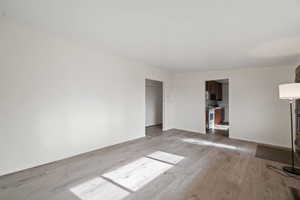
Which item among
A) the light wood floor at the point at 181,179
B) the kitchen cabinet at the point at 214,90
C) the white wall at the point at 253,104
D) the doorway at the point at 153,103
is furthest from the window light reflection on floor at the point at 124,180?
the kitchen cabinet at the point at 214,90

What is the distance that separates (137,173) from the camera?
7.89ft

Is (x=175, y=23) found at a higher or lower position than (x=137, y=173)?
higher

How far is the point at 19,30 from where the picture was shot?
2.29m

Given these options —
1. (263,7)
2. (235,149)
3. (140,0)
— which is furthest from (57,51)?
(235,149)

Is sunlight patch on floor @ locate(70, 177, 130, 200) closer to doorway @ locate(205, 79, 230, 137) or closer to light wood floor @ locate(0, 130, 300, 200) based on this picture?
light wood floor @ locate(0, 130, 300, 200)

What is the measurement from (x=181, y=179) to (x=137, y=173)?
70 cm

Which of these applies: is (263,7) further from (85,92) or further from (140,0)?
(85,92)

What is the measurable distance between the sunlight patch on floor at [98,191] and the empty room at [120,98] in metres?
0.01

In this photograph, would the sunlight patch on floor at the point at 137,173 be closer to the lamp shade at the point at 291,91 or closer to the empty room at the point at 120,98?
the empty room at the point at 120,98

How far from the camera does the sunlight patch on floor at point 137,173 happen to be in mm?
2119

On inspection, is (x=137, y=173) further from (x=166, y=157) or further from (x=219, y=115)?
(x=219, y=115)

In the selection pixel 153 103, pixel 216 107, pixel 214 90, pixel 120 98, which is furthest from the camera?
pixel 153 103

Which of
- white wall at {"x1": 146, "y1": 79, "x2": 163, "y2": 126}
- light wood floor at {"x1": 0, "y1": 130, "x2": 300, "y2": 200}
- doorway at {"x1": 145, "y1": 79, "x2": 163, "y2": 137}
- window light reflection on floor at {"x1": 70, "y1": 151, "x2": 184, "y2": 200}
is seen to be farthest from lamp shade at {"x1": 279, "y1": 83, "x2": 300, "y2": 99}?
white wall at {"x1": 146, "y1": 79, "x2": 163, "y2": 126}

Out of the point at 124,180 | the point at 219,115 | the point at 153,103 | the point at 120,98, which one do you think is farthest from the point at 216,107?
the point at 124,180
